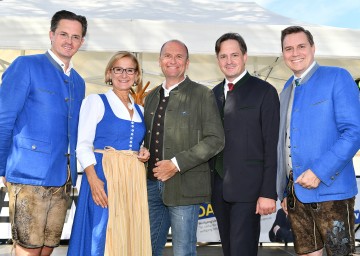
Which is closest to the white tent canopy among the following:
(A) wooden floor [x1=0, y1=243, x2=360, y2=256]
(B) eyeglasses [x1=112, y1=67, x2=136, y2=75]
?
(B) eyeglasses [x1=112, y1=67, x2=136, y2=75]

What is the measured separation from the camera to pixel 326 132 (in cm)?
241

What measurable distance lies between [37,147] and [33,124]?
133mm

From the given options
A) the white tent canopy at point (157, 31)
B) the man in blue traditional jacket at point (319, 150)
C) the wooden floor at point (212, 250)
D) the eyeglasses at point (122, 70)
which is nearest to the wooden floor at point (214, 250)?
the wooden floor at point (212, 250)

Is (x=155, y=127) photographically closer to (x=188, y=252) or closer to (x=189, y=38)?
(x=188, y=252)

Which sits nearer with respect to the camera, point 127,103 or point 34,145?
point 34,145

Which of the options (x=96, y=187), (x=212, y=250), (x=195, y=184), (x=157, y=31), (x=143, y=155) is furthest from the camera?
(x=212, y=250)

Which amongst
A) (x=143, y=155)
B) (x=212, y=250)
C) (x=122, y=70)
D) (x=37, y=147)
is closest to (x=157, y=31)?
(x=122, y=70)

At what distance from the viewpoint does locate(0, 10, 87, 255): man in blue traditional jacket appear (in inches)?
93.7

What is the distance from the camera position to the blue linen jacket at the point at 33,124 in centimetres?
238

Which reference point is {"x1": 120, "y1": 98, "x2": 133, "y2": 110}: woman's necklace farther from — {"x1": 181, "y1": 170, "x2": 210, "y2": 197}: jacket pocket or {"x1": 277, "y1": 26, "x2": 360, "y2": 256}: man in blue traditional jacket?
{"x1": 277, "y1": 26, "x2": 360, "y2": 256}: man in blue traditional jacket

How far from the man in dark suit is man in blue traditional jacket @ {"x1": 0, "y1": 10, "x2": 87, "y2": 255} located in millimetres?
952

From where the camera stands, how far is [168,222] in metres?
2.82

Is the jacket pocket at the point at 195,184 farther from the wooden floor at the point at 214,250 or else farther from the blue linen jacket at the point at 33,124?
the wooden floor at the point at 214,250

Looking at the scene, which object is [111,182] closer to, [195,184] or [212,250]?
[195,184]
